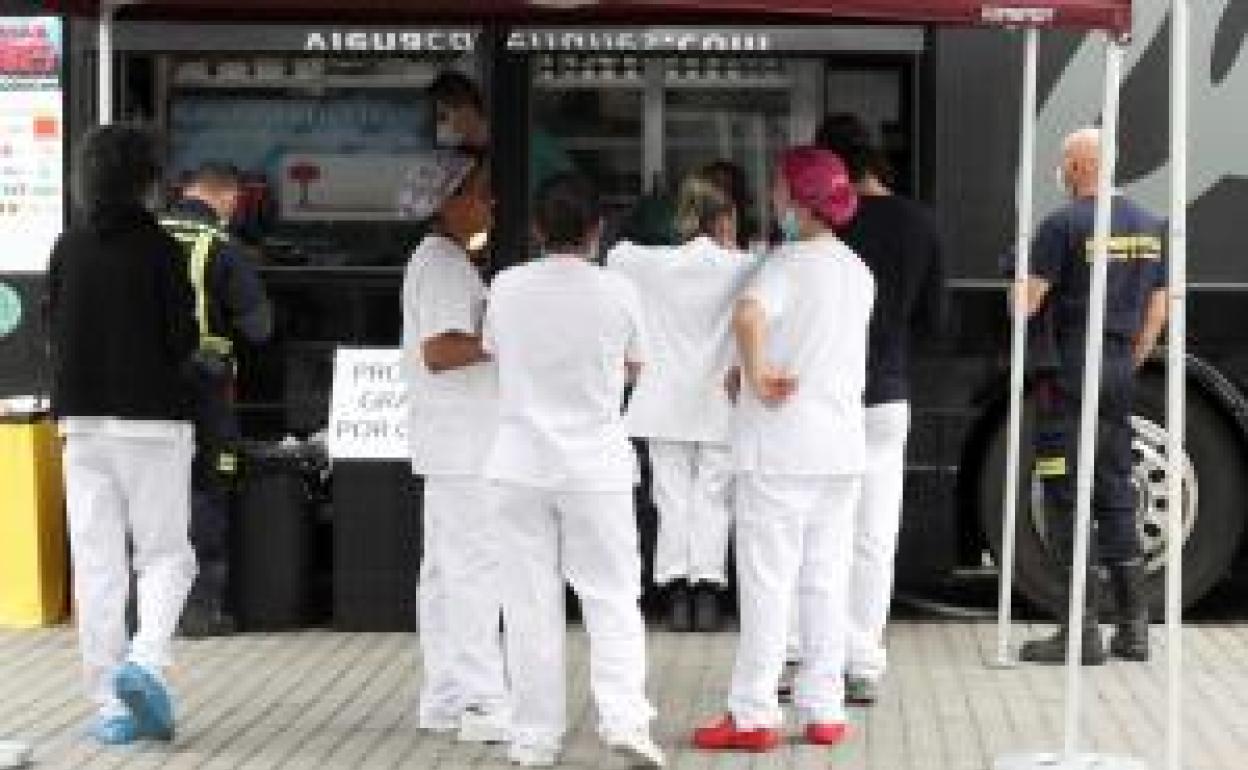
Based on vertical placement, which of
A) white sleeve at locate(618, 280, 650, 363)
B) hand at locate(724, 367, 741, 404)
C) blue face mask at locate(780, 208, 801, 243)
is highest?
blue face mask at locate(780, 208, 801, 243)

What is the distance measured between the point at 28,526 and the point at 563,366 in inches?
156

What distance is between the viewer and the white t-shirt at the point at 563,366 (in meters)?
8.15

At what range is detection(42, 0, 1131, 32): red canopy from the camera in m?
7.94

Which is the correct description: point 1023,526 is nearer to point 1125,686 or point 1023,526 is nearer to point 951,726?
point 1125,686

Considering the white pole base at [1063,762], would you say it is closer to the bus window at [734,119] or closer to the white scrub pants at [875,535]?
the white scrub pants at [875,535]

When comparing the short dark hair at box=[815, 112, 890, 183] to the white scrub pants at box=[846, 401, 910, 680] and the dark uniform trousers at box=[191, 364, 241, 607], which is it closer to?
the white scrub pants at box=[846, 401, 910, 680]

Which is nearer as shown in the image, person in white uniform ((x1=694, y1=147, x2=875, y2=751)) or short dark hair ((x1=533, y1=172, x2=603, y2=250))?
short dark hair ((x1=533, y1=172, x2=603, y2=250))

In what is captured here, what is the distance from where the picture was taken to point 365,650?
35.7 ft

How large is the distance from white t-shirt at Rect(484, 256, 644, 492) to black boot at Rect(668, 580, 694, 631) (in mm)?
3173

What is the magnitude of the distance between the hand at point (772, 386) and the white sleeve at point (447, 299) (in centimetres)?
92

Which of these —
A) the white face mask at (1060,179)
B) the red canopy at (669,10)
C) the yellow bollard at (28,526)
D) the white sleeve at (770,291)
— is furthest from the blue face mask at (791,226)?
the yellow bollard at (28,526)

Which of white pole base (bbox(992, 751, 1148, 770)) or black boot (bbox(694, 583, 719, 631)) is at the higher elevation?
black boot (bbox(694, 583, 719, 631))

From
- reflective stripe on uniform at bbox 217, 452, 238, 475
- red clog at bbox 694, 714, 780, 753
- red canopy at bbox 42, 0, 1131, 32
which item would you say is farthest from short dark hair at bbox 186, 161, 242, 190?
red clog at bbox 694, 714, 780, 753

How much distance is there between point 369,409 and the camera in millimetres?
11336
